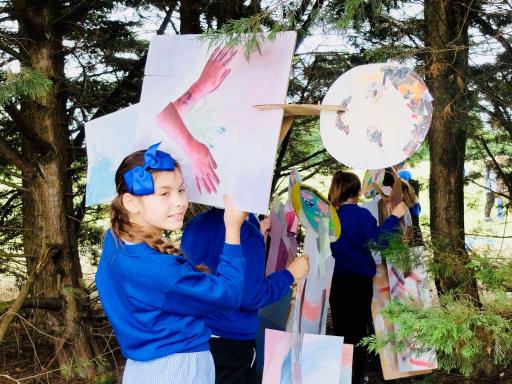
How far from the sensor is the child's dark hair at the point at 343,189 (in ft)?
12.9

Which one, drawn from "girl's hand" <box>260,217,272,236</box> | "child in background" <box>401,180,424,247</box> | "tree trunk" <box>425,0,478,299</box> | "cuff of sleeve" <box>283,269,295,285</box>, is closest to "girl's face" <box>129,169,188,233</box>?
"cuff of sleeve" <box>283,269,295,285</box>

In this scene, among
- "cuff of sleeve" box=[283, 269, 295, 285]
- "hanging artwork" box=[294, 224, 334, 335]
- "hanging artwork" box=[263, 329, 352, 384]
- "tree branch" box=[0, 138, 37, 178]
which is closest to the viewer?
"cuff of sleeve" box=[283, 269, 295, 285]

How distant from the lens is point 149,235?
77.4 inches

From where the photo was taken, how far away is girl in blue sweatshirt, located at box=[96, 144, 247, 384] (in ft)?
6.23

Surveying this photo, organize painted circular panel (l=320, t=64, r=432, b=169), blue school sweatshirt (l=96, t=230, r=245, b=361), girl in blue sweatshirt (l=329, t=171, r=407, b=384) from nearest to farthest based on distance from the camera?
blue school sweatshirt (l=96, t=230, r=245, b=361)
painted circular panel (l=320, t=64, r=432, b=169)
girl in blue sweatshirt (l=329, t=171, r=407, b=384)

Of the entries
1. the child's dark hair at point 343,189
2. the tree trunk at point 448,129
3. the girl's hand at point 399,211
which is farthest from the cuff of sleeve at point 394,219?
the child's dark hair at point 343,189

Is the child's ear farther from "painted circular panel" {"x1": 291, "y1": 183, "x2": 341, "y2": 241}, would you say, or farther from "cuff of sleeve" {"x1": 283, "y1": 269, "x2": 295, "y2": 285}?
"painted circular panel" {"x1": 291, "y1": 183, "x2": 341, "y2": 241}

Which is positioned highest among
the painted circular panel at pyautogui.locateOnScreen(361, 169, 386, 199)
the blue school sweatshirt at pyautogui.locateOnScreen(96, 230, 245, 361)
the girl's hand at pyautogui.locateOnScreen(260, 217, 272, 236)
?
the painted circular panel at pyautogui.locateOnScreen(361, 169, 386, 199)

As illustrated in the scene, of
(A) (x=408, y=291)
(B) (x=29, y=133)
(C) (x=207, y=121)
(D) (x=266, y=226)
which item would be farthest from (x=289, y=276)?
(B) (x=29, y=133)

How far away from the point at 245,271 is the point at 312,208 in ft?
2.48

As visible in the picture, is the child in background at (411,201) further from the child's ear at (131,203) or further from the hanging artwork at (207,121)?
the child's ear at (131,203)

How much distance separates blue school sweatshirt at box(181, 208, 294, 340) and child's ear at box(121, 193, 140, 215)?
496 mm

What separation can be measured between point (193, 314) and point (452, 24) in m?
2.13

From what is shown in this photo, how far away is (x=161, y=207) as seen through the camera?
6.52ft
